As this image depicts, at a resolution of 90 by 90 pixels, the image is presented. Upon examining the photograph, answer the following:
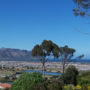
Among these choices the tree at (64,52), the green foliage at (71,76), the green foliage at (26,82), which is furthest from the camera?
the tree at (64,52)

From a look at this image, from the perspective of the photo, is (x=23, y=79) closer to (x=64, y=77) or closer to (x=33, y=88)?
(x=33, y=88)

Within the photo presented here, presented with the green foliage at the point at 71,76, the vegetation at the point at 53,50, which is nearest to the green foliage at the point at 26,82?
the green foliage at the point at 71,76

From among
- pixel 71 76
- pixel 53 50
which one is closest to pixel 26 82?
pixel 71 76

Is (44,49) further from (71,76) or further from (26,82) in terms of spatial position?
(26,82)

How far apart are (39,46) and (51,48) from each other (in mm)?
2166

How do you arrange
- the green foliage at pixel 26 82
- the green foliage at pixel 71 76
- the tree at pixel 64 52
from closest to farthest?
the green foliage at pixel 26 82
the green foliage at pixel 71 76
the tree at pixel 64 52

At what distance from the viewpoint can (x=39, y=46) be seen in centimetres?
3638

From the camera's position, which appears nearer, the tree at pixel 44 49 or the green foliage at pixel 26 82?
the green foliage at pixel 26 82

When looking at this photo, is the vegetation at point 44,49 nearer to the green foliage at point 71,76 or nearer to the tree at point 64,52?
the tree at point 64,52

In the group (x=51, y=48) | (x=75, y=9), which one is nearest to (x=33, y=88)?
(x=75, y=9)

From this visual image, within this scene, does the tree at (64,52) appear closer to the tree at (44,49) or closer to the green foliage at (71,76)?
the tree at (44,49)

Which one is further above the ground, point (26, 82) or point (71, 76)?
point (26, 82)

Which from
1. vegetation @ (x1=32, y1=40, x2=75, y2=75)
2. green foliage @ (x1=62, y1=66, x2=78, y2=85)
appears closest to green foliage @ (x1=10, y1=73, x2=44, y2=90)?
green foliage @ (x1=62, y1=66, x2=78, y2=85)

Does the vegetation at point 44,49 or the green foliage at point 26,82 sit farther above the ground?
the vegetation at point 44,49
